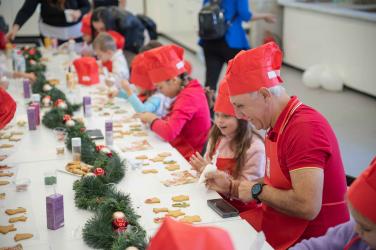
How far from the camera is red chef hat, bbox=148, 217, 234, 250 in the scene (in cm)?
140

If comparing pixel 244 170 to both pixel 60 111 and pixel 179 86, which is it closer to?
pixel 179 86

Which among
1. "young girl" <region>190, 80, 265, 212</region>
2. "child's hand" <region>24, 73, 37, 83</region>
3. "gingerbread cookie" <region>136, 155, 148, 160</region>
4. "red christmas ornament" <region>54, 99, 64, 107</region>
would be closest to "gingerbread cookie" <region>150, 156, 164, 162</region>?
"gingerbread cookie" <region>136, 155, 148, 160</region>

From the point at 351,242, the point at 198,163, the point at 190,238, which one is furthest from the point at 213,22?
the point at 190,238

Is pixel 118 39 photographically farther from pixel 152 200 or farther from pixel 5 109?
pixel 152 200

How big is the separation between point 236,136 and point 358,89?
4.99m

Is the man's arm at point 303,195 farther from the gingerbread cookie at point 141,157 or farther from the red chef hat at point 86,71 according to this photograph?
the red chef hat at point 86,71

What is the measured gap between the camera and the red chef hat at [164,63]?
141 inches

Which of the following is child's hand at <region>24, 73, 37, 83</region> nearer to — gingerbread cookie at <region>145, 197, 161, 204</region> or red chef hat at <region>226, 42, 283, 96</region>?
gingerbread cookie at <region>145, 197, 161, 204</region>

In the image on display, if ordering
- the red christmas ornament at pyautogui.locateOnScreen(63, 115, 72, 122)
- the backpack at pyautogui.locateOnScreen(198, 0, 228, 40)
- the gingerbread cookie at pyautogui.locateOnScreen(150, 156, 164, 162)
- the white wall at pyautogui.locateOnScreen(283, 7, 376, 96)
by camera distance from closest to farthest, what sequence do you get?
the gingerbread cookie at pyautogui.locateOnScreen(150, 156, 164, 162), the red christmas ornament at pyautogui.locateOnScreen(63, 115, 72, 122), the backpack at pyautogui.locateOnScreen(198, 0, 228, 40), the white wall at pyautogui.locateOnScreen(283, 7, 376, 96)

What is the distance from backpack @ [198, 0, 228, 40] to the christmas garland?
6.53 feet

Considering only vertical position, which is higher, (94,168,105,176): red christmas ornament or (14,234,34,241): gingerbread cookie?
(94,168,105,176): red christmas ornament

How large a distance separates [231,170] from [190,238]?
153 centimetres

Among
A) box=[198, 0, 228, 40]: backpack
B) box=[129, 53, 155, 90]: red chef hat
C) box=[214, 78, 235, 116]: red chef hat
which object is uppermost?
box=[198, 0, 228, 40]: backpack

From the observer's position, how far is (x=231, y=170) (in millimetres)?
2930
